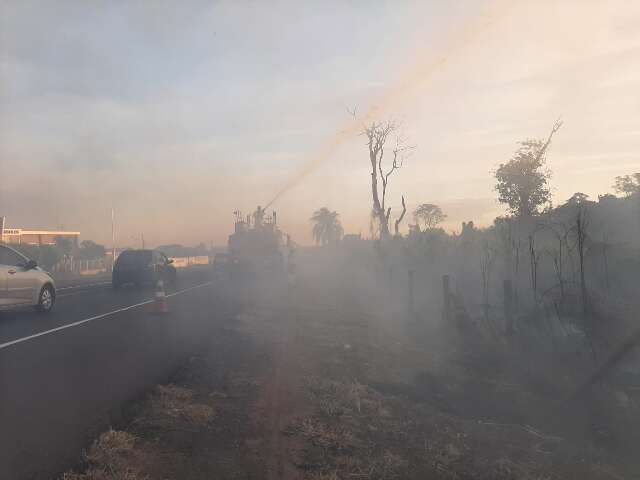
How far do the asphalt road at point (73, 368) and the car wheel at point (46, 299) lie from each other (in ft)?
1.08

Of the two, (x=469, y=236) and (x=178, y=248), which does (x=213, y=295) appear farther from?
(x=178, y=248)

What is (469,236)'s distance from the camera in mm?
21125

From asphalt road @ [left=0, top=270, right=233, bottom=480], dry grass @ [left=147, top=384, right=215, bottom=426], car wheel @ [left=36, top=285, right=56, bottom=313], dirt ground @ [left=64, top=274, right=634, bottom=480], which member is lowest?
dirt ground @ [left=64, top=274, right=634, bottom=480]

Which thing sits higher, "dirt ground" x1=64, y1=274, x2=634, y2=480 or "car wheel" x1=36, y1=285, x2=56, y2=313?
"car wheel" x1=36, y1=285, x2=56, y2=313

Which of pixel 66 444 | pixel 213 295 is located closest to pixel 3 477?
pixel 66 444

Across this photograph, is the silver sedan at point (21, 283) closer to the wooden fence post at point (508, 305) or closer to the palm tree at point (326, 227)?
the wooden fence post at point (508, 305)

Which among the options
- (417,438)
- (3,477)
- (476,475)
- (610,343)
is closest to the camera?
(3,477)

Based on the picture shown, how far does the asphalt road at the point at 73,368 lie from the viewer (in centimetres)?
481

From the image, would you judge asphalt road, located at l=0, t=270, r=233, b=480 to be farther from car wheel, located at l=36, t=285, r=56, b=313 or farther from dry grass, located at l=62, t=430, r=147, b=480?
car wheel, located at l=36, t=285, r=56, b=313

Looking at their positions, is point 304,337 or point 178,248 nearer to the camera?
point 304,337

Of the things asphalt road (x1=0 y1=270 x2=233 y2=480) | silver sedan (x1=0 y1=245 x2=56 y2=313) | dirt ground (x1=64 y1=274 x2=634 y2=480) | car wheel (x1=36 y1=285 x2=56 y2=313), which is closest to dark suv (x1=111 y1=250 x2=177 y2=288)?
asphalt road (x1=0 y1=270 x2=233 y2=480)

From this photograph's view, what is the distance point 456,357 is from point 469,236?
39.4 ft

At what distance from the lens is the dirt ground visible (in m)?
4.51

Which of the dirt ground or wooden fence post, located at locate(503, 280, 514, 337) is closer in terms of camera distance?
the dirt ground
